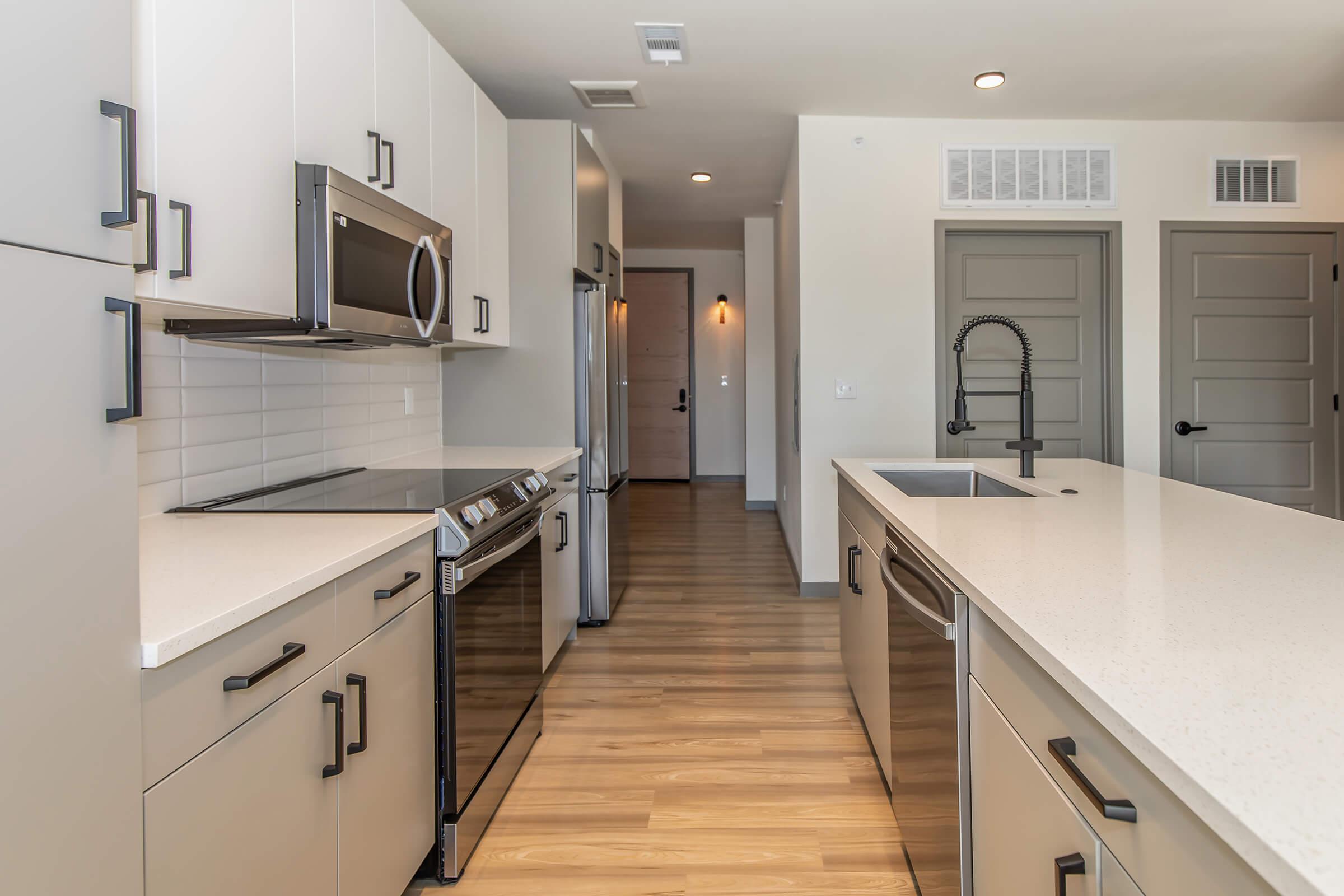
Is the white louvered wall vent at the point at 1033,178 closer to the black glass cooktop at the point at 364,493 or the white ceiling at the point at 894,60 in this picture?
the white ceiling at the point at 894,60

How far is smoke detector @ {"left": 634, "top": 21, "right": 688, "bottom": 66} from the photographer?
2.89m

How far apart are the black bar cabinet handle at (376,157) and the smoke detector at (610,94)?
5.29 ft

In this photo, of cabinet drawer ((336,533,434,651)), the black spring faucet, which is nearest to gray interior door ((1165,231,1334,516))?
the black spring faucet

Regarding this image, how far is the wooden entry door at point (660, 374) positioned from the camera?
8.38 meters

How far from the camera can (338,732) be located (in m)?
1.26

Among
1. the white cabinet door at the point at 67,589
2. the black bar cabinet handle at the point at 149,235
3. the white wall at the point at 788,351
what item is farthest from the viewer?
the white wall at the point at 788,351

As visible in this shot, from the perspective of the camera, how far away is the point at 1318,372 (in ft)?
13.4

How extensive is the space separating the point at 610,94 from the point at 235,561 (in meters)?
2.96

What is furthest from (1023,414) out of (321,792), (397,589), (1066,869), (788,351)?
(788,351)

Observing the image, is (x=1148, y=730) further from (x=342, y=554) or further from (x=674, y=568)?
(x=674, y=568)

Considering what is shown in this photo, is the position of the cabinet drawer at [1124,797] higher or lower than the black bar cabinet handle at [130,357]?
lower

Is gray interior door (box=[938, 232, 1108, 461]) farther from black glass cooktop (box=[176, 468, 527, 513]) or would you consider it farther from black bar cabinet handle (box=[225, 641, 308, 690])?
black bar cabinet handle (box=[225, 641, 308, 690])

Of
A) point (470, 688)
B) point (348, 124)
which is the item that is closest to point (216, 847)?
point (470, 688)

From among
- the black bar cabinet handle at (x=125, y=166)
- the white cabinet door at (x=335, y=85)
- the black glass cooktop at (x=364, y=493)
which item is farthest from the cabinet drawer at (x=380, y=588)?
the white cabinet door at (x=335, y=85)
